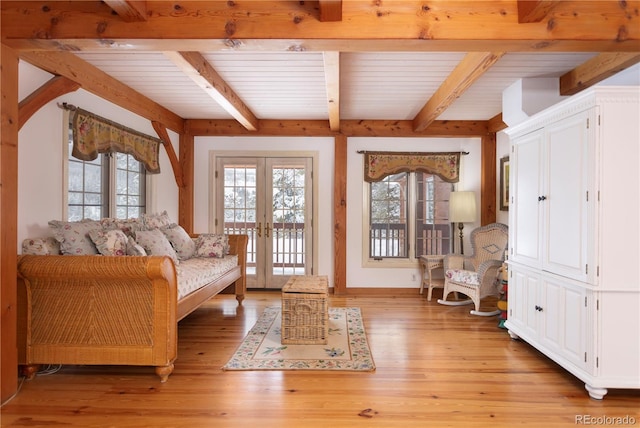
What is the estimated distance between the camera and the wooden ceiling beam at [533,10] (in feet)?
7.01

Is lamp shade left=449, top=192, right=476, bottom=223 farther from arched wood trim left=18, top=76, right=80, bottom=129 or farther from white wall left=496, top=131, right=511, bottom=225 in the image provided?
arched wood trim left=18, top=76, right=80, bottom=129

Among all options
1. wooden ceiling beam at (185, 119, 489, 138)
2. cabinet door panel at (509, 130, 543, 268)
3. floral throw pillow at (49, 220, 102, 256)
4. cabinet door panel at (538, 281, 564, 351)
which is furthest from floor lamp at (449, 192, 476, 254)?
floral throw pillow at (49, 220, 102, 256)

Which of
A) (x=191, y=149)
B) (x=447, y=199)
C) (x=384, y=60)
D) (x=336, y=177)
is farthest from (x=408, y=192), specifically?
(x=191, y=149)

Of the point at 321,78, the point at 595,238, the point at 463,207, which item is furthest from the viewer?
the point at 463,207

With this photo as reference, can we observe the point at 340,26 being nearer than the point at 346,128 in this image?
Yes

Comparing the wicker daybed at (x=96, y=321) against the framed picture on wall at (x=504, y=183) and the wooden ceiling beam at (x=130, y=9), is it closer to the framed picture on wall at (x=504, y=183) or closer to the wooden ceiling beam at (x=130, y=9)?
the wooden ceiling beam at (x=130, y=9)

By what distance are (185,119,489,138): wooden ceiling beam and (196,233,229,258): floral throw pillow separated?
5.20 ft

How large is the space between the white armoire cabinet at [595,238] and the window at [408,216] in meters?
2.79

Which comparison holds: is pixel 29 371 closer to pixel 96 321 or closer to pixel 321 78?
pixel 96 321

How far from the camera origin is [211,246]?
15.3 feet

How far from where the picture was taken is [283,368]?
9.43 feet

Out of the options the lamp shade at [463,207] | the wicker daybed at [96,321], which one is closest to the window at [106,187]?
the wicker daybed at [96,321]

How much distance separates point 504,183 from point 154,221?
13.8ft

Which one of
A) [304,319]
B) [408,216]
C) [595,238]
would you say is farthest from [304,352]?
[408,216]
